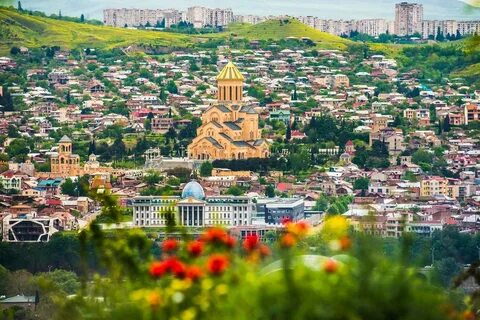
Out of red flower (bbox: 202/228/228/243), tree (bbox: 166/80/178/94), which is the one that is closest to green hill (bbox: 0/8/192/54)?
tree (bbox: 166/80/178/94)

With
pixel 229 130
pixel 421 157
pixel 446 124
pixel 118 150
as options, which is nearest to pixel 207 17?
pixel 446 124

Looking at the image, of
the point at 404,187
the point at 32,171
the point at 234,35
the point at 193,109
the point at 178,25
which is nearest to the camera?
the point at 404,187

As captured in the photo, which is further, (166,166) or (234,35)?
(234,35)

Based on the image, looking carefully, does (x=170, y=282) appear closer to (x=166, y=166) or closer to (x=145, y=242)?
(x=145, y=242)

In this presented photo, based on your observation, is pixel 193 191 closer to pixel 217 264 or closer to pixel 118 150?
pixel 118 150

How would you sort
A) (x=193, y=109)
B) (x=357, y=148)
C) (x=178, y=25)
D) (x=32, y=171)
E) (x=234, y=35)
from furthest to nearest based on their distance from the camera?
(x=178, y=25)
(x=234, y=35)
(x=193, y=109)
(x=357, y=148)
(x=32, y=171)

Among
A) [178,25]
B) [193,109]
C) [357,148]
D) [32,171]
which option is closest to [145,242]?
[32,171]
